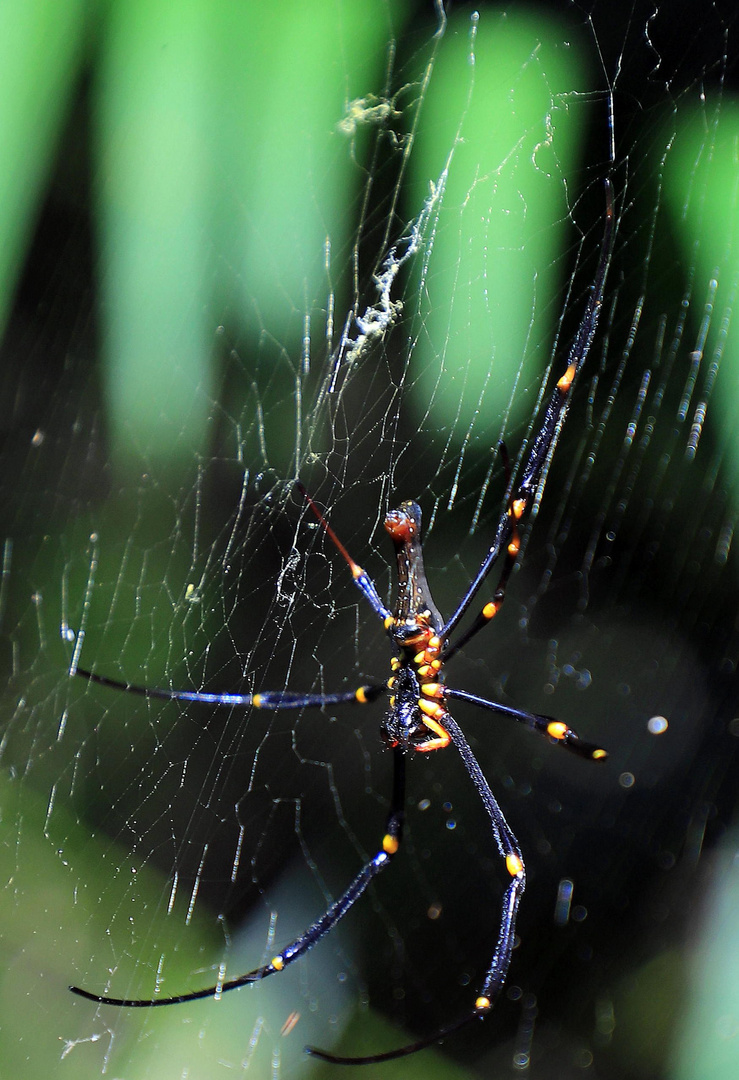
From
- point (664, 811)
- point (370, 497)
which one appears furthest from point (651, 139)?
point (664, 811)

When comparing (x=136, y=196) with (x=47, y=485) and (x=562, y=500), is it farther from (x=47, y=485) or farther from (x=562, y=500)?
(x=562, y=500)

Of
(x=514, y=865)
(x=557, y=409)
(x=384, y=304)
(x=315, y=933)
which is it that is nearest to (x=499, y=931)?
(x=514, y=865)

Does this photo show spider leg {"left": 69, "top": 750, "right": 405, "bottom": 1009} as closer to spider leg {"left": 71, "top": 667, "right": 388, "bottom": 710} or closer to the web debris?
spider leg {"left": 71, "top": 667, "right": 388, "bottom": 710}

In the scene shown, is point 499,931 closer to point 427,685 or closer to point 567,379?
point 427,685

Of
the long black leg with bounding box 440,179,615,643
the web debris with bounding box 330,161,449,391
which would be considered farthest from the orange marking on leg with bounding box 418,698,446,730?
the web debris with bounding box 330,161,449,391

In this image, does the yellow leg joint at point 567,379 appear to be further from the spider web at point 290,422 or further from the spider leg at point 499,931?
the spider leg at point 499,931

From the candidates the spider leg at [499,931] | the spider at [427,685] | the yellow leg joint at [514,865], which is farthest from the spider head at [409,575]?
the yellow leg joint at [514,865]

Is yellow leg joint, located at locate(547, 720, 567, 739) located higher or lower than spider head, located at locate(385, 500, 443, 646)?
lower
